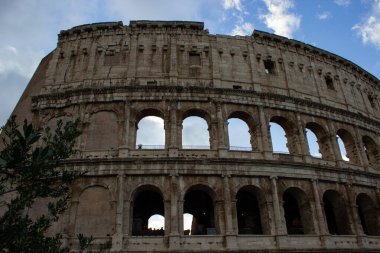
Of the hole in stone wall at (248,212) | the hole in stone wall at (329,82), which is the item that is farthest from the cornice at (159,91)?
the hole in stone wall at (248,212)

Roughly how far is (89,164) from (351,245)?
43.8ft

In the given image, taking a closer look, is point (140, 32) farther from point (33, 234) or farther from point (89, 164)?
point (33, 234)

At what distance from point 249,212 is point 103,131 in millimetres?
8951

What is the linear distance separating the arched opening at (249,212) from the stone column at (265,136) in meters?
2.11

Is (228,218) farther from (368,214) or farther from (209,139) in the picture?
(368,214)

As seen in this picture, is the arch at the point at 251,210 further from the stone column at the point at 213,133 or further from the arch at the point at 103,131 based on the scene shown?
the arch at the point at 103,131

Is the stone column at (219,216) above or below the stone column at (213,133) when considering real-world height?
below

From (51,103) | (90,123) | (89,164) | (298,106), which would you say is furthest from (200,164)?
(51,103)

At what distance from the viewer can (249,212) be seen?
1750cm

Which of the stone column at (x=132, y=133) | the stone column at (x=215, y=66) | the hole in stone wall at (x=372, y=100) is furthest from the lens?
the hole in stone wall at (x=372, y=100)

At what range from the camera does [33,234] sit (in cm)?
632

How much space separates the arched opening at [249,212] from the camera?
1646cm

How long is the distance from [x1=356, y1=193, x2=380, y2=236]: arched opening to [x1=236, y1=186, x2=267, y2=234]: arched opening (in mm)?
6104

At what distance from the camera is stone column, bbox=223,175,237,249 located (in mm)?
14141
